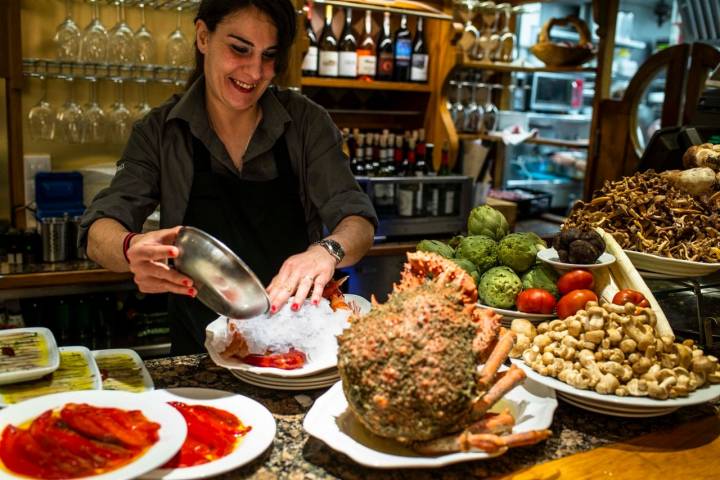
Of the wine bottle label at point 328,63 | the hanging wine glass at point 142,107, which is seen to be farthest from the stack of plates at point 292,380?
the wine bottle label at point 328,63

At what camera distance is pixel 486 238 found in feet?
6.08

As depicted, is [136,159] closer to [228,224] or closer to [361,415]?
[228,224]

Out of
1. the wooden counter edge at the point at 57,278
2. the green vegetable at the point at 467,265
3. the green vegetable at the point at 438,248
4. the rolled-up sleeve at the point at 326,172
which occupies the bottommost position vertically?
the wooden counter edge at the point at 57,278

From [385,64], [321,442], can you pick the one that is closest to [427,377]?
[321,442]

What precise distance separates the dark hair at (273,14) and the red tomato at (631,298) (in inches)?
42.2

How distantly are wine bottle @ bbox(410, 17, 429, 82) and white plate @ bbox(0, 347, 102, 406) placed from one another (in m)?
3.40

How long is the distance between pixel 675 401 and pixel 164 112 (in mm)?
1536

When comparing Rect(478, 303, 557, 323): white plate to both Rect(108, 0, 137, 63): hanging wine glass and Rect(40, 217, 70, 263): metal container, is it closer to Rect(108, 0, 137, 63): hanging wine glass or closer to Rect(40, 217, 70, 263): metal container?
Rect(40, 217, 70, 263): metal container

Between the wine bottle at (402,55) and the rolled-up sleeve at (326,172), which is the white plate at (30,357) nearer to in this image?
the rolled-up sleeve at (326,172)

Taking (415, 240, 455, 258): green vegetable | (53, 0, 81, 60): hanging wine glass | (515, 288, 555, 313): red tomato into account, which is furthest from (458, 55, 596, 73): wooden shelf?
(515, 288, 555, 313): red tomato

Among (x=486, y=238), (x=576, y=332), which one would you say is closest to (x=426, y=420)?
(x=576, y=332)

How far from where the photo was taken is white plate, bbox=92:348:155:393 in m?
1.43

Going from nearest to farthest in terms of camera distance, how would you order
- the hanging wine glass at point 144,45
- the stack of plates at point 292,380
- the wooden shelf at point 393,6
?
the stack of plates at point 292,380 → the hanging wine glass at point 144,45 → the wooden shelf at point 393,6

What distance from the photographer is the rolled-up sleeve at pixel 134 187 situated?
186 cm
